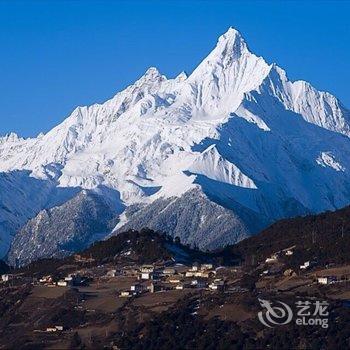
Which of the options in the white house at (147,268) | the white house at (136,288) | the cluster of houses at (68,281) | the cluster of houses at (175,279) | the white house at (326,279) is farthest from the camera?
the white house at (147,268)

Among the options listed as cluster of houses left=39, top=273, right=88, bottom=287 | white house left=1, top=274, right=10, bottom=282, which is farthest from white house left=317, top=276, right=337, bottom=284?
white house left=1, top=274, right=10, bottom=282

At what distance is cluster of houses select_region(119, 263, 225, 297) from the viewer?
6235 inches

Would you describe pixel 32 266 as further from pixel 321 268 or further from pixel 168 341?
pixel 168 341

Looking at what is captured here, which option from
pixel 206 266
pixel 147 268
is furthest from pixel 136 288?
pixel 206 266

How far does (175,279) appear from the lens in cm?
16650

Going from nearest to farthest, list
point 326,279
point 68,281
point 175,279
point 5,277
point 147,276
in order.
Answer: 1. point 326,279
2. point 175,279
3. point 68,281
4. point 147,276
5. point 5,277

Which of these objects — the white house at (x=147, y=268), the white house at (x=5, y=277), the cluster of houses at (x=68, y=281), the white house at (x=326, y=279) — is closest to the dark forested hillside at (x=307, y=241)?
the white house at (x=326, y=279)

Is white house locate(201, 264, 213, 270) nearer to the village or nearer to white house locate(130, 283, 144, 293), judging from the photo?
the village

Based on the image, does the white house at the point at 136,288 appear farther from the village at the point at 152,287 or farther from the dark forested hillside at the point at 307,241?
the dark forested hillside at the point at 307,241

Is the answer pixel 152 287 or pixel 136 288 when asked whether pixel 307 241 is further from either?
pixel 136 288

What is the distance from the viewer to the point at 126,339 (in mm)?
134000

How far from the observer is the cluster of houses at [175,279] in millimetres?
158375

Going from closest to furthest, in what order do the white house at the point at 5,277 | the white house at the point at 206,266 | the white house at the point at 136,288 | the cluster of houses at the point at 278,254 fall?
the white house at the point at 136,288, the cluster of houses at the point at 278,254, the white house at the point at 206,266, the white house at the point at 5,277

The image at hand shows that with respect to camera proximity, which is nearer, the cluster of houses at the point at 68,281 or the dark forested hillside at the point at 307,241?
the dark forested hillside at the point at 307,241
